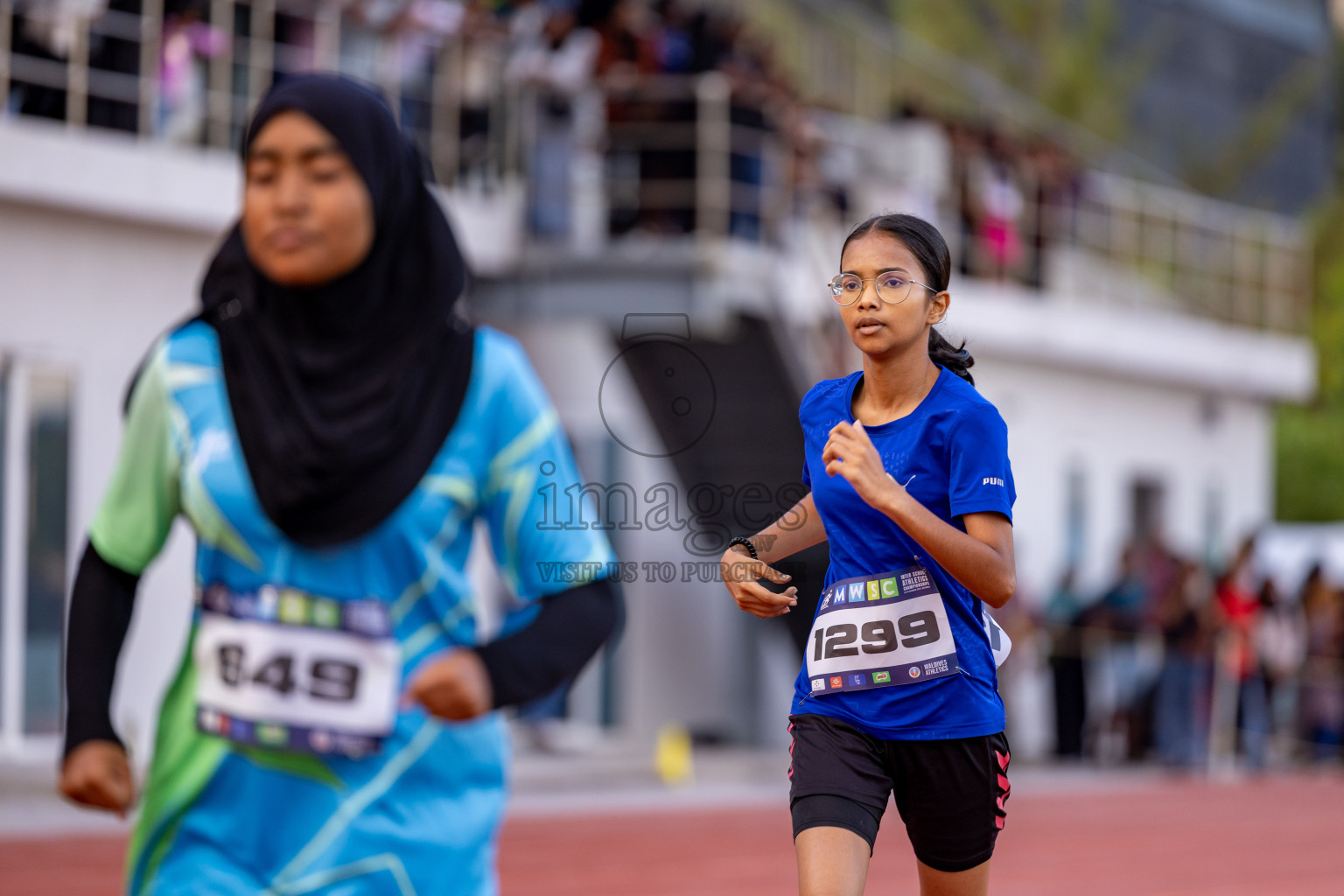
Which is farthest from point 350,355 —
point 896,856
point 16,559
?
point 16,559

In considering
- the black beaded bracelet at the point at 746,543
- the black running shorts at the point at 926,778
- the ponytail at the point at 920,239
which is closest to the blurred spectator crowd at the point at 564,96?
the black running shorts at the point at 926,778

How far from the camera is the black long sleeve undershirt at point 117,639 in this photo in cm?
366

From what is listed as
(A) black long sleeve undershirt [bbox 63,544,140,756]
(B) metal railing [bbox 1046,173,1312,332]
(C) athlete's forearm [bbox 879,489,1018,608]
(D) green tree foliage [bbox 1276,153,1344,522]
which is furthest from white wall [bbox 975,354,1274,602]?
(C) athlete's forearm [bbox 879,489,1018,608]

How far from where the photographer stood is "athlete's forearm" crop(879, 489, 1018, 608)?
2.66 metres

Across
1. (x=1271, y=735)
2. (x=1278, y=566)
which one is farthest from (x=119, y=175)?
(x=1278, y=566)

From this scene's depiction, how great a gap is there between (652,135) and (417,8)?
2.02 metres

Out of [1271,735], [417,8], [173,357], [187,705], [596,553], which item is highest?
[417,8]

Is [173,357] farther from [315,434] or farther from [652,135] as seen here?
[652,135]

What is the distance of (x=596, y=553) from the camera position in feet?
12.5

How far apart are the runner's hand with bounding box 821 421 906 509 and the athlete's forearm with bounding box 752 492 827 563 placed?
0.08 meters

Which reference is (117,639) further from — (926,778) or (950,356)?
(950,356)

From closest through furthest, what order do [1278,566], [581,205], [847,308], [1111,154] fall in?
[847,308], [581,205], [1278,566], [1111,154]

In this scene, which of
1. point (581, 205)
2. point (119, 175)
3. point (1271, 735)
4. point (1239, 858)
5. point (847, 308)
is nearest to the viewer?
point (847, 308)

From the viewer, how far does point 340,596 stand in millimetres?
3619
